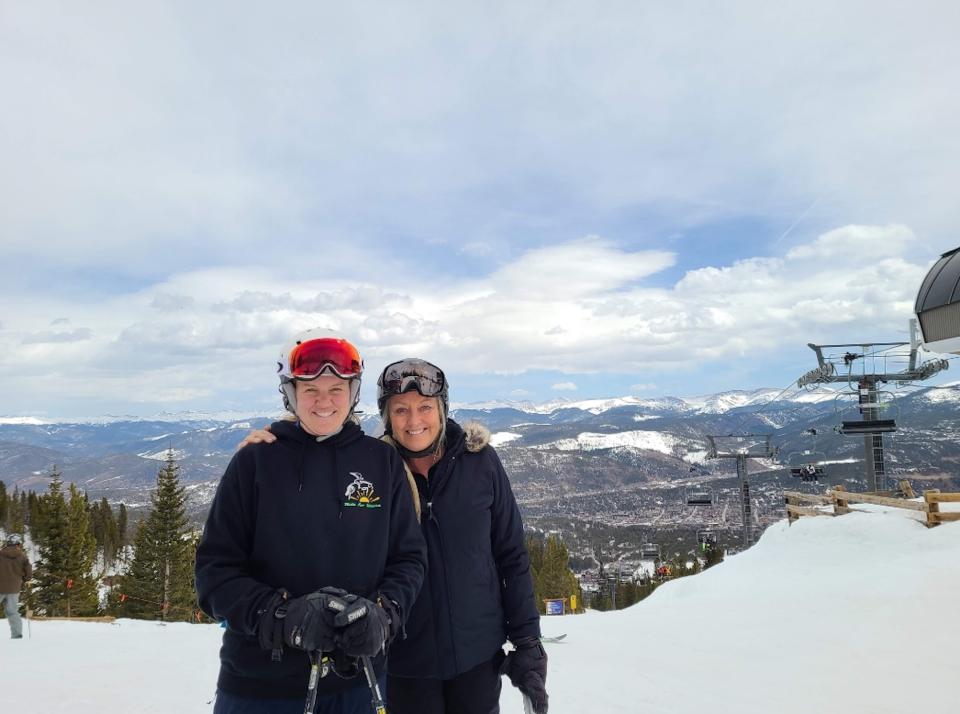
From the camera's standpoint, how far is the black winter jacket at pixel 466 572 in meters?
3.49

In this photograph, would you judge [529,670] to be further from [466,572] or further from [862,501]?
[862,501]

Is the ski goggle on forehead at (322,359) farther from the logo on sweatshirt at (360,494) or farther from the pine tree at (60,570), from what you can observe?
the pine tree at (60,570)

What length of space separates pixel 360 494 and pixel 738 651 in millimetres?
7636

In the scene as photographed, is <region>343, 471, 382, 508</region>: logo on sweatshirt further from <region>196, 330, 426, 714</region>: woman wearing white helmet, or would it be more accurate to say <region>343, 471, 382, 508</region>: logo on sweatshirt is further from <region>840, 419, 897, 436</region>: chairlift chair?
<region>840, 419, 897, 436</region>: chairlift chair

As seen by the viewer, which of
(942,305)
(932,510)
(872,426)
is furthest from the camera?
(872,426)

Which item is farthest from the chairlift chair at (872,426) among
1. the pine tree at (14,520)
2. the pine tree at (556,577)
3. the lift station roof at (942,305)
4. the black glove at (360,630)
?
the pine tree at (14,520)

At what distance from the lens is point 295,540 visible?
290 cm

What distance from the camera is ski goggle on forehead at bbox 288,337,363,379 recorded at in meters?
3.16

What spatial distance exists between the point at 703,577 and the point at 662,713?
10.1 meters

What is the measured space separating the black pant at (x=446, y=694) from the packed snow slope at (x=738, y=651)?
3.65 m

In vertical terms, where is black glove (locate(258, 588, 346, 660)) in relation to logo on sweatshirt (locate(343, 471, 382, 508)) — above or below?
below

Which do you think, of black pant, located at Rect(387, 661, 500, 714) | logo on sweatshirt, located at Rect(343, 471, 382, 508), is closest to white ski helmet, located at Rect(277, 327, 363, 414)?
logo on sweatshirt, located at Rect(343, 471, 382, 508)

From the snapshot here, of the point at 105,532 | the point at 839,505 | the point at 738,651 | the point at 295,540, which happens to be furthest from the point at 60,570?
the point at 105,532

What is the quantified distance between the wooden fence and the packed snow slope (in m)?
0.51
